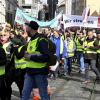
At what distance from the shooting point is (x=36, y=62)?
883 centimetres

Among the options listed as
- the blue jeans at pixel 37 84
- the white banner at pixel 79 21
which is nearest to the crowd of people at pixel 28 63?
the blue jeans at pixel 37 84

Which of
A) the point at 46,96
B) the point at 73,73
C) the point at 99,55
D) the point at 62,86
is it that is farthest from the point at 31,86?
the point at 73,73

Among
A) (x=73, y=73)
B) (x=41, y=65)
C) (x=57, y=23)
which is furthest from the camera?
(x=57, y=23)

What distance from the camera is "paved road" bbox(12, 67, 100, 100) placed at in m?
12.2

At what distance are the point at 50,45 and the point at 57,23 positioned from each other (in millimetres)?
15395

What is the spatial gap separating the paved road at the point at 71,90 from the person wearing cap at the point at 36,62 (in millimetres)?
2793

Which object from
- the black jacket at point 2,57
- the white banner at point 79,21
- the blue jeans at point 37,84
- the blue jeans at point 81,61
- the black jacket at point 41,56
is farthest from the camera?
the white banner at point 79,21

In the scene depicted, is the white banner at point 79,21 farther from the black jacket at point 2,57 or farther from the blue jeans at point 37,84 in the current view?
the blue jeans at point 37,84

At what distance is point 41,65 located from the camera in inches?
348

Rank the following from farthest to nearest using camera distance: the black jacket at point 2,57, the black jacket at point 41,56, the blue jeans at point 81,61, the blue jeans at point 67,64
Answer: the blue jeans at point 81,61 → the blue jeans at point 67,64 → the black jacket at point 2,57 → the black jacket at point 41,56

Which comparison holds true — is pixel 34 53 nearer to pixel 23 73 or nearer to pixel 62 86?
pixel 23 73

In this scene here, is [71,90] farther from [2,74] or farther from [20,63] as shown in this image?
[2,74]

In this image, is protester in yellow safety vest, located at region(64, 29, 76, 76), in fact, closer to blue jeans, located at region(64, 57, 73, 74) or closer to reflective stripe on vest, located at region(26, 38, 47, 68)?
blue jeans, located at region(64, 57, 73, 74)

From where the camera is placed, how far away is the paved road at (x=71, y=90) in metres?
12.2
